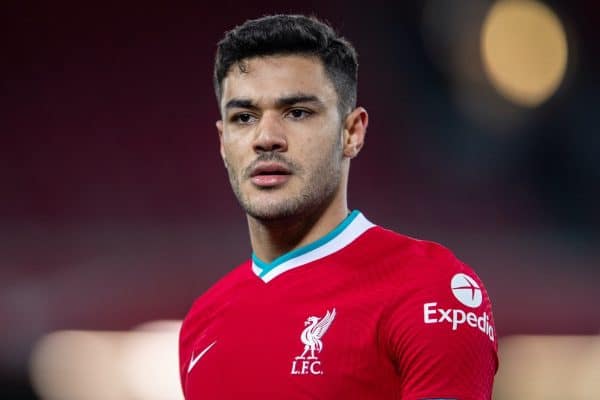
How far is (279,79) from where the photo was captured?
6.22ft

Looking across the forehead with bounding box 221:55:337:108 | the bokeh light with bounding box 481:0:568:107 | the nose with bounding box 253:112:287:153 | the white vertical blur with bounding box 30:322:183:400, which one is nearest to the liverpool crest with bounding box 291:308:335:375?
the nose with bounding box 253:112:287:153

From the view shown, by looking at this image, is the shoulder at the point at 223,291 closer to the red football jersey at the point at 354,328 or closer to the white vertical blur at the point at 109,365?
the red football jersey at the point at 354,328

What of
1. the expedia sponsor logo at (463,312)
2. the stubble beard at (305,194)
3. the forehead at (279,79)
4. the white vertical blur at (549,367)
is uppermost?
the forehead at (279,79)

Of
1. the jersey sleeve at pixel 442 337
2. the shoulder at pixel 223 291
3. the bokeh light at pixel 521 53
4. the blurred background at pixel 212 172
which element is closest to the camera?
the jersey sleeve at pixel 442 337

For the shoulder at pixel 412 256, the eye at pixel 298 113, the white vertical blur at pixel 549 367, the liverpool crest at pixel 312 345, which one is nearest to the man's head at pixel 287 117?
the eye at pixel 298 113

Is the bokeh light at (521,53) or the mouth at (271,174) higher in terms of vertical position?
the bokeh light at (521,53)

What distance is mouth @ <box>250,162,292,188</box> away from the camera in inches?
72.7

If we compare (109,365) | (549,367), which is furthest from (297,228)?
(549,367)

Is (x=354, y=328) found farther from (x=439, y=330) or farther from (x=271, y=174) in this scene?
(x=271, y=174)

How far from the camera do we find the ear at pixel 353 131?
6.43 feet

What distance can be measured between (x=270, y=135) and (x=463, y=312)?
0.48 m

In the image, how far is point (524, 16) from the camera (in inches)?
202

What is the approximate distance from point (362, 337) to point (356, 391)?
0.30ft

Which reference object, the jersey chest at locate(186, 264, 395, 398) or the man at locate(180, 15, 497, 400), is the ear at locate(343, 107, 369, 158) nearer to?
the man at locate(180, 15, 497, 400)
